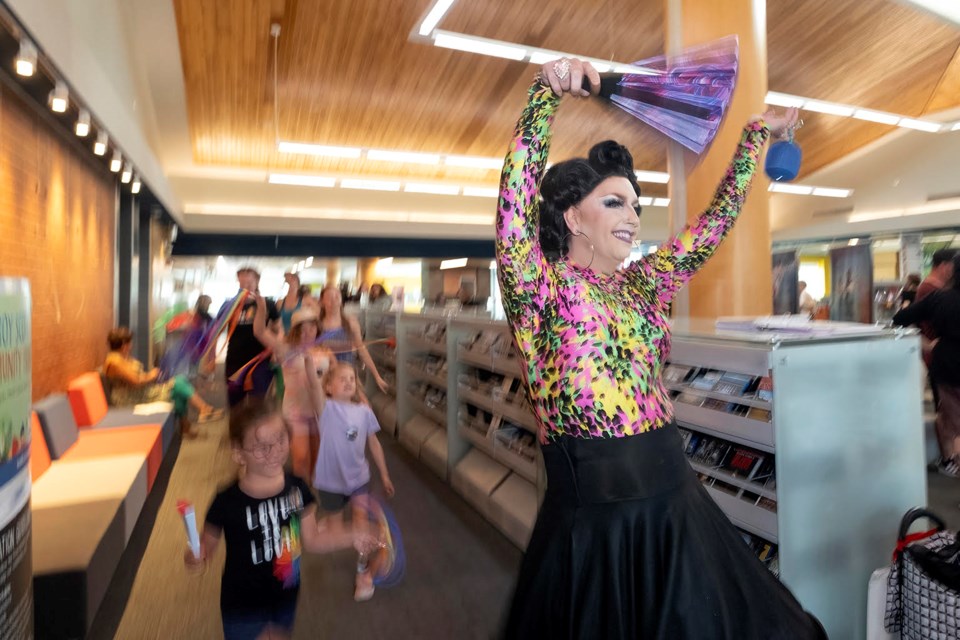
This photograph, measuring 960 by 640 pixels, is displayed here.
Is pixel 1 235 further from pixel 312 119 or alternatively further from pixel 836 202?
pixel 836 202

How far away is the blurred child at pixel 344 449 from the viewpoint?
2617mm

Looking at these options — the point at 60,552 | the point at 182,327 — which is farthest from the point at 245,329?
the point at 60,552

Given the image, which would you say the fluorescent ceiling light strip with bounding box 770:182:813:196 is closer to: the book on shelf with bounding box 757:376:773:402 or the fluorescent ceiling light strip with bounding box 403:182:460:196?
the fluorescent ceiling light strip with bounding box 403:182:460:196

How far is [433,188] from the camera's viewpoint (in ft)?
39.8

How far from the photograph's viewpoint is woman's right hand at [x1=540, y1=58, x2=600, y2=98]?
1059mm

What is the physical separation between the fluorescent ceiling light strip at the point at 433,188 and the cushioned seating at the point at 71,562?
32.0 feet

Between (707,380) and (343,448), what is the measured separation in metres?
1.58

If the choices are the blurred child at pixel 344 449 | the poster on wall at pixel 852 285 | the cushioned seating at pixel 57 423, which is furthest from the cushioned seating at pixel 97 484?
the poster on wall at pixel 852 285

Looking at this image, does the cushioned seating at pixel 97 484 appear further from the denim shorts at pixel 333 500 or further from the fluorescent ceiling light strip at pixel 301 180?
the fluorescent ceiling light strip at pixel 301 180

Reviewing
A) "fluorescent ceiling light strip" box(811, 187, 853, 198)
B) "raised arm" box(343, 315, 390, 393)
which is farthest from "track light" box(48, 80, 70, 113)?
"fluorescent ceiling light strip" box(811, 187, 853, 198)

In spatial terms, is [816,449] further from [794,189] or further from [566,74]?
[794,189]

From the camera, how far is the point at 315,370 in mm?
3199

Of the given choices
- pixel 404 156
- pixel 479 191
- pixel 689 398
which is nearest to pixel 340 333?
pixel 689 398

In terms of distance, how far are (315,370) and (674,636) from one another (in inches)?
101
